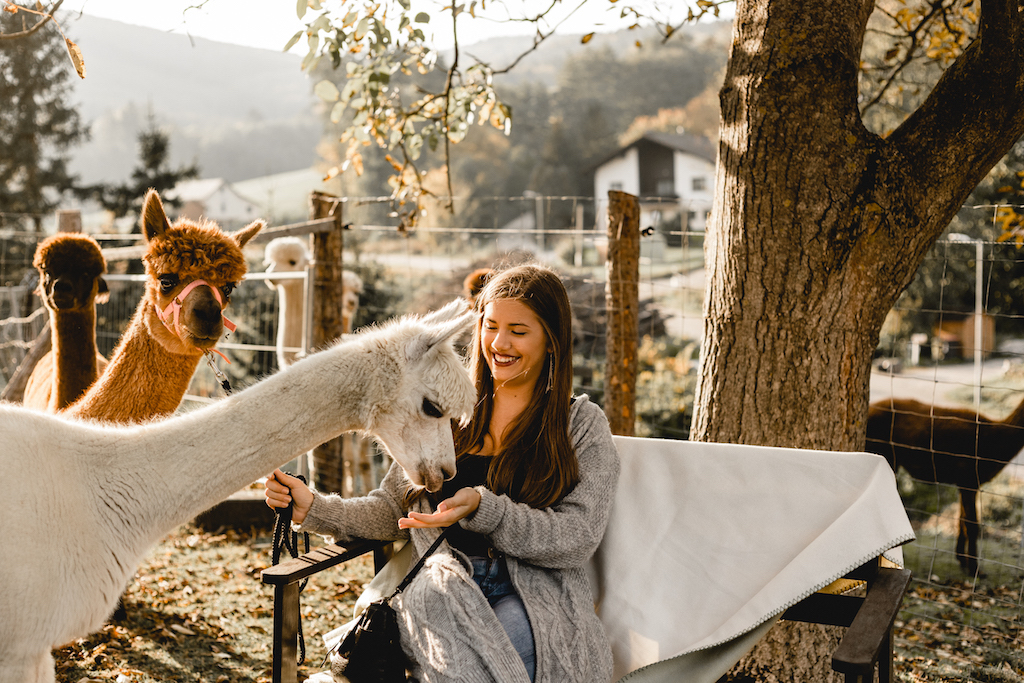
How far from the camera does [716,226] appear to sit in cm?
310

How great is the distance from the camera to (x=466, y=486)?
220 cm

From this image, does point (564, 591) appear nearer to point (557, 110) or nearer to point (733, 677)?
point (733, 677)

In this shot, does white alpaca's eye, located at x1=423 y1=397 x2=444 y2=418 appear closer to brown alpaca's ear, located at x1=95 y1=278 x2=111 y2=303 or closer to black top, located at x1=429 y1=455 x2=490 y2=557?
black top, located at x1=429 y1=455 x2=490 y2=557

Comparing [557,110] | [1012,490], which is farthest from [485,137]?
[1012,490]

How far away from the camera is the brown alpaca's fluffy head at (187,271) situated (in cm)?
301

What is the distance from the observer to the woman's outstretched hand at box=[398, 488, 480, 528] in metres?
1.88

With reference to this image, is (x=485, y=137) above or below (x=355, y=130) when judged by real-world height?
above

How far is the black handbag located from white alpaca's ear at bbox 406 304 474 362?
2.23 ft


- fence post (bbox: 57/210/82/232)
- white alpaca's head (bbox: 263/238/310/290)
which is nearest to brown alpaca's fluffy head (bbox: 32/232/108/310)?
fence post (bbox: 57/210/82/232)

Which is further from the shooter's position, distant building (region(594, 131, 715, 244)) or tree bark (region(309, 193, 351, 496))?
distant building (region(594, 131, 715, 244))

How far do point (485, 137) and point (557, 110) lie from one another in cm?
1508

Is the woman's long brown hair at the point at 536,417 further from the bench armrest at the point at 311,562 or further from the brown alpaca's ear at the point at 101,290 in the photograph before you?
the brown alpaca's ear at the point at 101,290

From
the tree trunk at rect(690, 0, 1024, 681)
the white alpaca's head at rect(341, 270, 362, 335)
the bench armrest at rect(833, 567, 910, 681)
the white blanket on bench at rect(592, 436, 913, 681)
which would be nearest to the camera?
the bench armrest at rect(833, 567, 910, 681)

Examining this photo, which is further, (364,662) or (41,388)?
(41,388)
